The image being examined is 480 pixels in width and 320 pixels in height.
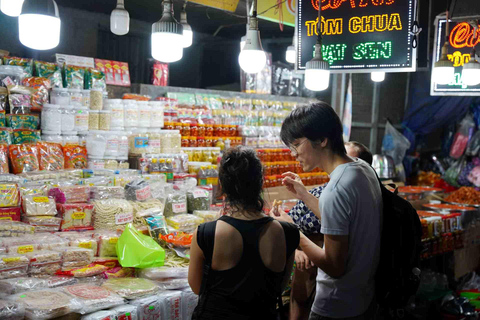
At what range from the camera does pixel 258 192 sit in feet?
5.94

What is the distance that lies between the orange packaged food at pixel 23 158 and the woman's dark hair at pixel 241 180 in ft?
7.99

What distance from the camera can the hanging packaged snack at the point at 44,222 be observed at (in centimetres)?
295

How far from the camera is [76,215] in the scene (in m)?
3.07

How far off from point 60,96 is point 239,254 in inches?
118

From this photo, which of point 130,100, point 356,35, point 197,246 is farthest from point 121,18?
point 197,246

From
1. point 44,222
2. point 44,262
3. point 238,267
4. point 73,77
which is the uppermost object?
point 73,77

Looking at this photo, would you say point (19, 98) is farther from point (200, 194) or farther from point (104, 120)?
point (200, 194)

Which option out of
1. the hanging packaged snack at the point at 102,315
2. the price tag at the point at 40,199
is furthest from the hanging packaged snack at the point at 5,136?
the hanging packaged snack at the point at 102,315

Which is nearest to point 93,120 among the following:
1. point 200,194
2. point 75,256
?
point 200,194

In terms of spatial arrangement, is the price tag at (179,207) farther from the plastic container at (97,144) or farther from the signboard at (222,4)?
the signboard at (222,4)

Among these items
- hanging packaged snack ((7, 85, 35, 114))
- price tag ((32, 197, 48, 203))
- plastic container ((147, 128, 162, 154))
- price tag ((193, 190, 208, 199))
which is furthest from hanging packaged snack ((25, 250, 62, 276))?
plastic container ((147, 128, 162, 154))

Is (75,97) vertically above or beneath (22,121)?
above

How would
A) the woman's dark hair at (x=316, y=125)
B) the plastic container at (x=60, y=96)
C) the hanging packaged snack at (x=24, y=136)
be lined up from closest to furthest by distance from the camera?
the woman's dark hair at (x=316, y=125), the hanging packaged snack at (x=24, y=136), the plastic container at (x=60, y=96)

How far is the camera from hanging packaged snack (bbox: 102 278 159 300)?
240 cm
